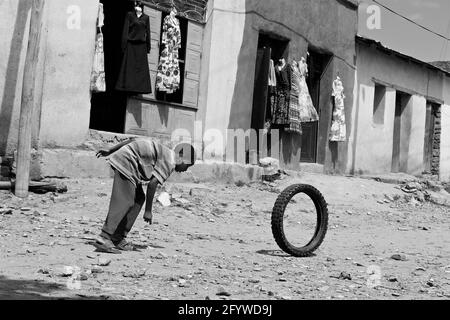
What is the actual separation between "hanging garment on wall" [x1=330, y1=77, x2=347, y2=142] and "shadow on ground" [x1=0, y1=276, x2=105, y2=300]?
36.7 ft

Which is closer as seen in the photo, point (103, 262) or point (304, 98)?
point (103, 262)

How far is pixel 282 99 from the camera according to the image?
12805 mm

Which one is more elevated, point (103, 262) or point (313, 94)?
point (313, 94)

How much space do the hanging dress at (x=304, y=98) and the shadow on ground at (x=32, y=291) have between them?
9.32 m

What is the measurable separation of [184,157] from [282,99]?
681 centimetres

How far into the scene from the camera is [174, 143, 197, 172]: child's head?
20.4ft

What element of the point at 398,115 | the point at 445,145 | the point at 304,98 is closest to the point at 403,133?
the point at 398,115

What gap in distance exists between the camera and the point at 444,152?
2070 centimetres

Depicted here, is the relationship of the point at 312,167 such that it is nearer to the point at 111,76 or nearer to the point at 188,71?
the point at 188,71

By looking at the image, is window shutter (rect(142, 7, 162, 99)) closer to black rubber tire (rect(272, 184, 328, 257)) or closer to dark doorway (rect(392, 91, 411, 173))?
black rubber tire (rect(272, 184, 328, 257))

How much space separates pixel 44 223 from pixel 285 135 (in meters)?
7.16

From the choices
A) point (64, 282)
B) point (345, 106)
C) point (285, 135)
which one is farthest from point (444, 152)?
point (64, 282)

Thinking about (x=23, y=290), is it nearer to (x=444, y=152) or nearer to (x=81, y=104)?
(x=81, y=104)

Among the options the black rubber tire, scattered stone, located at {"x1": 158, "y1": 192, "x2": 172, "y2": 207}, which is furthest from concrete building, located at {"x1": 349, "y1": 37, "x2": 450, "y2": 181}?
the black rubber tire
